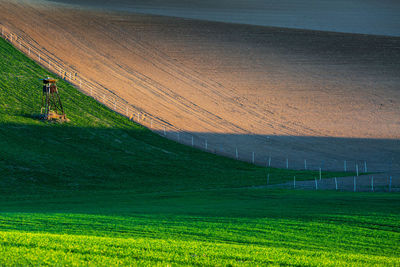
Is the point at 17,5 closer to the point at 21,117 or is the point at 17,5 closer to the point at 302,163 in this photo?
the point at 21,117

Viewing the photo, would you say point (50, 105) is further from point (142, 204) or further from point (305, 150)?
point (142, 204)

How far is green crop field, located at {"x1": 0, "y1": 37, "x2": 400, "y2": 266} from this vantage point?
464 inches

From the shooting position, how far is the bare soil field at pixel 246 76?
5003 cm

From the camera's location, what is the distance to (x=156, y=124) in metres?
49.0

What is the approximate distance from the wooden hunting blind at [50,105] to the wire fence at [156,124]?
5931 mm

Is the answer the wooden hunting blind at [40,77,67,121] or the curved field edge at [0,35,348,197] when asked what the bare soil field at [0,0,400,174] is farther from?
the wooden hunting blind at [40,77,67,121]

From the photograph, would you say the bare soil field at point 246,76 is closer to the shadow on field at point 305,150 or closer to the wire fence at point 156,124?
the shadow on field at point 305,150

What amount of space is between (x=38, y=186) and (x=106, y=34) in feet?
141

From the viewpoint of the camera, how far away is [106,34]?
70.2 m

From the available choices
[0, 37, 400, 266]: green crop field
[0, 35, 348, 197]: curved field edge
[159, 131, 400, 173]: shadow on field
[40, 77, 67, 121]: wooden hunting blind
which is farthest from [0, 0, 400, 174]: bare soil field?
[40, 77, 67, 121]: wooden hunting blind

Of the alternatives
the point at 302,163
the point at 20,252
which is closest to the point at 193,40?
the point at 302,163

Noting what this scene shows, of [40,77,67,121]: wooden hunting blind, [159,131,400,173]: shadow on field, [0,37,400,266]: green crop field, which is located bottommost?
[0,37,400,266]: green crop field

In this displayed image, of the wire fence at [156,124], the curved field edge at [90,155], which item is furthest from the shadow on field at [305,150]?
the curved field edge at [90,155]

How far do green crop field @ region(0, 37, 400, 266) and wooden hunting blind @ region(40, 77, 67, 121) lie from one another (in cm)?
78
